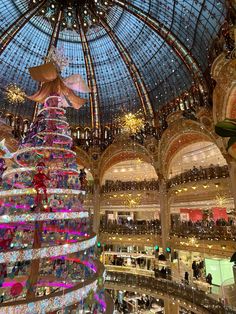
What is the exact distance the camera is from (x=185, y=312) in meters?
22.2

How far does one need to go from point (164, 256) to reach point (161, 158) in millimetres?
10139

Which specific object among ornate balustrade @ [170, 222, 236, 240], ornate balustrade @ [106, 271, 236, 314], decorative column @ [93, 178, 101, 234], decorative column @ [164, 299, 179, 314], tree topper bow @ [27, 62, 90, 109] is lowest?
decorative column @ [164, 299, 179, 314]

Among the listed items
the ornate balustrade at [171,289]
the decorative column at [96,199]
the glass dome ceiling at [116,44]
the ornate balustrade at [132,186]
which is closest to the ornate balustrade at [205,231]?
the ornate balustrade at [171,289]

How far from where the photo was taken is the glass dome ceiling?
72.8 ft

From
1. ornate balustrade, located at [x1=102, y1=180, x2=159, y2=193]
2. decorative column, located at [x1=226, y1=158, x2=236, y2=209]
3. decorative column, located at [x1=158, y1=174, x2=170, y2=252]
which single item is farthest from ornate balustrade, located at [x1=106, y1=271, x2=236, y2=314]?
ornate balustrade, located at [x1=102, y1=180, x2=159, y2=193]

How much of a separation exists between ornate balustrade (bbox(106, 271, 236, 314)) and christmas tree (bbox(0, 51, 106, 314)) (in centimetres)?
1027

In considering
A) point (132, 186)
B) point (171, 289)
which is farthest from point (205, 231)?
point (132, 186)

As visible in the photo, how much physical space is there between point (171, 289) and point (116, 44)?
24.9 meters

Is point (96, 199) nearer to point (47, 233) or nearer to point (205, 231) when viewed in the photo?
point (205, 231)

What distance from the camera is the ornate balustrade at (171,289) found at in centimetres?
1403

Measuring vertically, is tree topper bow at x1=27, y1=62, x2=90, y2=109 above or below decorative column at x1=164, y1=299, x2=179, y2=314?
above

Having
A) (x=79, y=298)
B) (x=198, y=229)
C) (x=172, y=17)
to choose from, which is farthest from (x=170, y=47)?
(x=79, y=298)

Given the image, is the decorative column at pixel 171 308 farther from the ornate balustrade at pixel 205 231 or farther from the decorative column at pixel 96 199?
the decorative column at pixel 96 199

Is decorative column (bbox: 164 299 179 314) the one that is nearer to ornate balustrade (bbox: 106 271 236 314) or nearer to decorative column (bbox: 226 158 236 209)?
ornate balustrade (bbox: 106 271 236 314)
